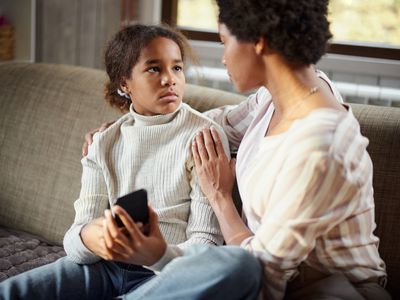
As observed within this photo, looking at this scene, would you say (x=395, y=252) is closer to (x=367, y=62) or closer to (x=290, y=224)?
(x=290, y=224)

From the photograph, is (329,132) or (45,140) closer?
(329,132)

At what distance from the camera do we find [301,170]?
51.3 inches

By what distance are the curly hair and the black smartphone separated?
1.32 feet

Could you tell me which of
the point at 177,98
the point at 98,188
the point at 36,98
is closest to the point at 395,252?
the point at 177,98

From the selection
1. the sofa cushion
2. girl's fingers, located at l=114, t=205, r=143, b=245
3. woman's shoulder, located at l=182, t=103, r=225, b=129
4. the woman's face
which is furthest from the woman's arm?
the sofa cushion

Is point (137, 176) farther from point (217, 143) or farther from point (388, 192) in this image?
point (388, 192)

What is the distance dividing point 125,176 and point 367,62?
1317 mm

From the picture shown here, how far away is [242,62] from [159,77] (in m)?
0.34

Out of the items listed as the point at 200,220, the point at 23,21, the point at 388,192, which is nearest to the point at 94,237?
the point at 200,220

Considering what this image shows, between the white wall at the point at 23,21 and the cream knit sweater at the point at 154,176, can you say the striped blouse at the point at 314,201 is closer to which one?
the cream knit sweater at the point at 154,176

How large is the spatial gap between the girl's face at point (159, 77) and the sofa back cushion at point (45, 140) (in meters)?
0.36

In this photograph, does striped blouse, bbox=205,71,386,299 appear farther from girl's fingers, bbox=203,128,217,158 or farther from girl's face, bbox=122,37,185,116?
girl's face, bbox=122,37,185,116

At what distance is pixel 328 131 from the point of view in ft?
4.31

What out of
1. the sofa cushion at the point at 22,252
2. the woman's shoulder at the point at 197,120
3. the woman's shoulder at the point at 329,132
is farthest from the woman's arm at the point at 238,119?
the sofa cushion at the point at 22,252
